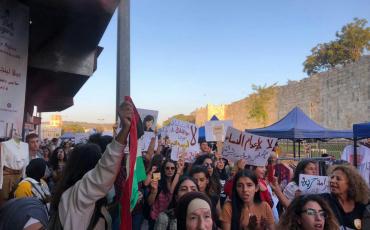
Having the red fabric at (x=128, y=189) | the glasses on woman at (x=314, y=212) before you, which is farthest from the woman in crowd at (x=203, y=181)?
the red fabric at (x=128, y=189)

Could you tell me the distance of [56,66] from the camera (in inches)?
141

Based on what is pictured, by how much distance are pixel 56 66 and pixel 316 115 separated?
82.2ft

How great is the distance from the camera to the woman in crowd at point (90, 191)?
2014mm

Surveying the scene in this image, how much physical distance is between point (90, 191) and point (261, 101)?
1247 inches

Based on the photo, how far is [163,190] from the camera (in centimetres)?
449

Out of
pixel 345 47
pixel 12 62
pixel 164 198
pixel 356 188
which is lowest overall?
pixel 164 198

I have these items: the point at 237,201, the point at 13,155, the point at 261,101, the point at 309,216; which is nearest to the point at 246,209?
the point at 237,201

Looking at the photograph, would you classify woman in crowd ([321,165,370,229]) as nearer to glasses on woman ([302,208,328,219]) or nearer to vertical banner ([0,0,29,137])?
glasses on woman ([302,208,328,219])

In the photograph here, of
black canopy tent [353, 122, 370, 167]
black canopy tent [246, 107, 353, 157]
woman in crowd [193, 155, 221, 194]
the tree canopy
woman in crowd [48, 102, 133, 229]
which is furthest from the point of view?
the tree canopy

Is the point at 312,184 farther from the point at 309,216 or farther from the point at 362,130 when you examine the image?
the point at 362,130

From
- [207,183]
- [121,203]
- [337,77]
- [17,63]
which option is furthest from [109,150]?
[337,77]

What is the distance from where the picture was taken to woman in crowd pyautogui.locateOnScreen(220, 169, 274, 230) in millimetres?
3277

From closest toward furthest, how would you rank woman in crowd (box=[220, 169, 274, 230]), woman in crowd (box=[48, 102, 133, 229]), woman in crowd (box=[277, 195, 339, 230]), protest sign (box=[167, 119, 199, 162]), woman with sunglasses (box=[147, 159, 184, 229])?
woman in crowd (box=[48, 102, 133, 229]), woman in crowd (box=[277, 195, 339, 230]), woman in crowd (box=[220, 169, 274, 230]), woman with sunglasses (box=[147, 159, 184, 229]), protest sign (box=[167, 119, 199, 162])

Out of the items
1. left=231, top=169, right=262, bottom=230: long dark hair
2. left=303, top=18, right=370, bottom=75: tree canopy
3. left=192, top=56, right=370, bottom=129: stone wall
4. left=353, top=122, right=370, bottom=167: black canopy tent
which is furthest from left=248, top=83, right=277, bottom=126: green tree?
left=231, top=169, right=262, bottom=230: long dark hair
